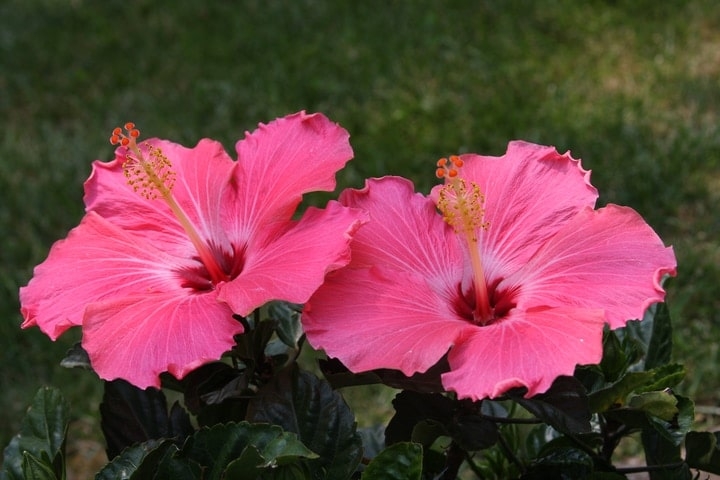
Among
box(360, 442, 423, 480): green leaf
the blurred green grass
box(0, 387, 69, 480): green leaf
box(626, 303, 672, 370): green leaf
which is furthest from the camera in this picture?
the blurred green grass

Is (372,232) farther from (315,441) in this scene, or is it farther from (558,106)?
(558,106)

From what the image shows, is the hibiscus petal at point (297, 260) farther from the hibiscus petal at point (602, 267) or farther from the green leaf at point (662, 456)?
the green leaf at point (662, 456)

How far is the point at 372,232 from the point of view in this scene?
3.61ft

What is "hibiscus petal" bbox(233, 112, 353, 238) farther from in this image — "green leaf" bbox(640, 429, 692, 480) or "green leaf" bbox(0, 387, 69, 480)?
"green leaf" bbox(640, 429, 692, 480)

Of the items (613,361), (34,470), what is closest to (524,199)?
(613,361)

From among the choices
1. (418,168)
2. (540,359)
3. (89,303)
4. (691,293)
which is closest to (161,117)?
(418,168)

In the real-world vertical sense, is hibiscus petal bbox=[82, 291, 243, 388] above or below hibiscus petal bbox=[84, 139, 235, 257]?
below

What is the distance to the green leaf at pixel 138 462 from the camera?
1.03 metres

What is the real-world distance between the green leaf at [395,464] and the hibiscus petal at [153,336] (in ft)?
0.72

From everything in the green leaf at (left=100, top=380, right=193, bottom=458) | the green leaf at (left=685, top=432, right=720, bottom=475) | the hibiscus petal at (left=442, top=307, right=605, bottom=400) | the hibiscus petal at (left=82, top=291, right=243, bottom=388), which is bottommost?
the green leaf at (left=685, top=432, right=720, bottom=475)

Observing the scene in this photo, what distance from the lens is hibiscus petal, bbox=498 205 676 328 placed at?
0.98m

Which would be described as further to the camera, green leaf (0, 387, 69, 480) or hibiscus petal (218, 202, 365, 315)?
green leaf (0, 387, 69, 480)

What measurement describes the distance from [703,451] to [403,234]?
506mm

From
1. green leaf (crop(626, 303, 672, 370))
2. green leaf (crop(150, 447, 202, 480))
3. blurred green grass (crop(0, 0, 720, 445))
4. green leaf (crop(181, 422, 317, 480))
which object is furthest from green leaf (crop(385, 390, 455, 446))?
blurred green grass (crop(0, 0, 720, 445))
